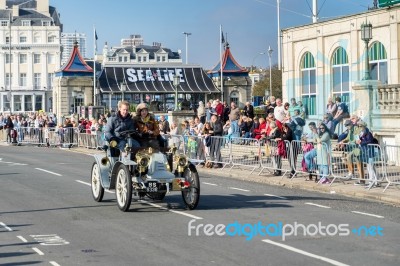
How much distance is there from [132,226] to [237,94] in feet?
→ 208

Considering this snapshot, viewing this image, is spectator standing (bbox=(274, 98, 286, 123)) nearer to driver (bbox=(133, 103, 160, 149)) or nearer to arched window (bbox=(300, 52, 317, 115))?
arched window (bbox=(300, 52, 317, 115))

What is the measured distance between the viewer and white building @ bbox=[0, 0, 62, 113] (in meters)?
123

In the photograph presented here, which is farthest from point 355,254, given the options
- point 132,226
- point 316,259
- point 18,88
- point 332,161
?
point 18,88

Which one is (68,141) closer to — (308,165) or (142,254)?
(308,165)

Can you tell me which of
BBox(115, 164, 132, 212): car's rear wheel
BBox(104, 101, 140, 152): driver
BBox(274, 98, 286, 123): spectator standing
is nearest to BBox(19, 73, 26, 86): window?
BBox(274, 98, 286, 123): spectator standing

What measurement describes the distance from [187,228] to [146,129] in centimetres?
342

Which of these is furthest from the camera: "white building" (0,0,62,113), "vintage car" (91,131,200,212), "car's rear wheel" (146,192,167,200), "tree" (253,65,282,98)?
"white building" (0,0,62,113)

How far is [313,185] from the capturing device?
808 inches

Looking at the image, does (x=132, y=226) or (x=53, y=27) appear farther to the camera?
(x=53, y=27)

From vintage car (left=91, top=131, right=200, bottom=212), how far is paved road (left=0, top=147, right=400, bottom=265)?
1.19 feet

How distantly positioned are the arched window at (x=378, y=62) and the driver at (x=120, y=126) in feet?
51.6

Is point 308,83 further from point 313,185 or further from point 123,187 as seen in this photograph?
point 123,187

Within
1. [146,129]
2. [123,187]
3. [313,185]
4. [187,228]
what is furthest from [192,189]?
[313,185]

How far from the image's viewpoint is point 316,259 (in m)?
10.6
